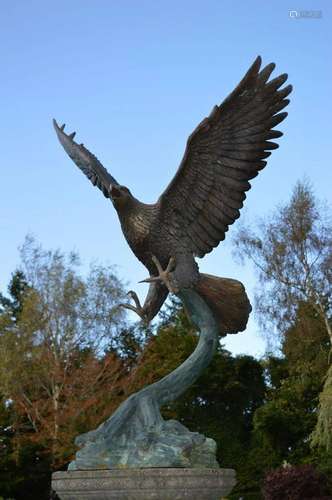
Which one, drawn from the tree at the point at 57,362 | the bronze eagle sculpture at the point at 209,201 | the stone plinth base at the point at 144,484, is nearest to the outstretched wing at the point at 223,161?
the bronze eagle sculpture at the point at 209,201

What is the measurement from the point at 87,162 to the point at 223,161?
5.14 feet

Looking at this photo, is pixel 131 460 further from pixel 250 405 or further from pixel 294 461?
pixel 250 405

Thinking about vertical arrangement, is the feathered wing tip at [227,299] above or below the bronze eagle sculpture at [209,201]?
below

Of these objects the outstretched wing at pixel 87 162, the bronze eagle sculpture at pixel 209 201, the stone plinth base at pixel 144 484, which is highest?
the outstretched wing at pixel 87 162

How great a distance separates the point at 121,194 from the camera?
599 cm

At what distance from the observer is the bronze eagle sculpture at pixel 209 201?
5859mm

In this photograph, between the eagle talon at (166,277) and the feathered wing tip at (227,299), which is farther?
the feathered wing tip at (227,299)

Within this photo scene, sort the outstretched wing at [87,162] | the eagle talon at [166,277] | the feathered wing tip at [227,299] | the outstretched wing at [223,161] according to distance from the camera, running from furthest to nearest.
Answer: the outstretched wing at [87,162], the feathered wing tip at [227,299], the outstretched wing at [223,161], the eagle talon at [166,277]

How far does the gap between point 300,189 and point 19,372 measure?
33.8 feet

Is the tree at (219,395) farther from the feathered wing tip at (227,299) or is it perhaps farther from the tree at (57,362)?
the feathered wing tip at (227,299)

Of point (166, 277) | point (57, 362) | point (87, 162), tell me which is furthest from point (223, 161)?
point (57, 362)

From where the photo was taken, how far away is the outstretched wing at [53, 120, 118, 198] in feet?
21.5

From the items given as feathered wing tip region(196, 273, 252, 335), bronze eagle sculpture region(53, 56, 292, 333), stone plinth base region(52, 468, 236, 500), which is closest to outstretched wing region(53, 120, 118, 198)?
bronze eagle sculpture region(53, 56, 292, 333)

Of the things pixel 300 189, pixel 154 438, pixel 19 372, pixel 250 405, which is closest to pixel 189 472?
pixel 154 438
